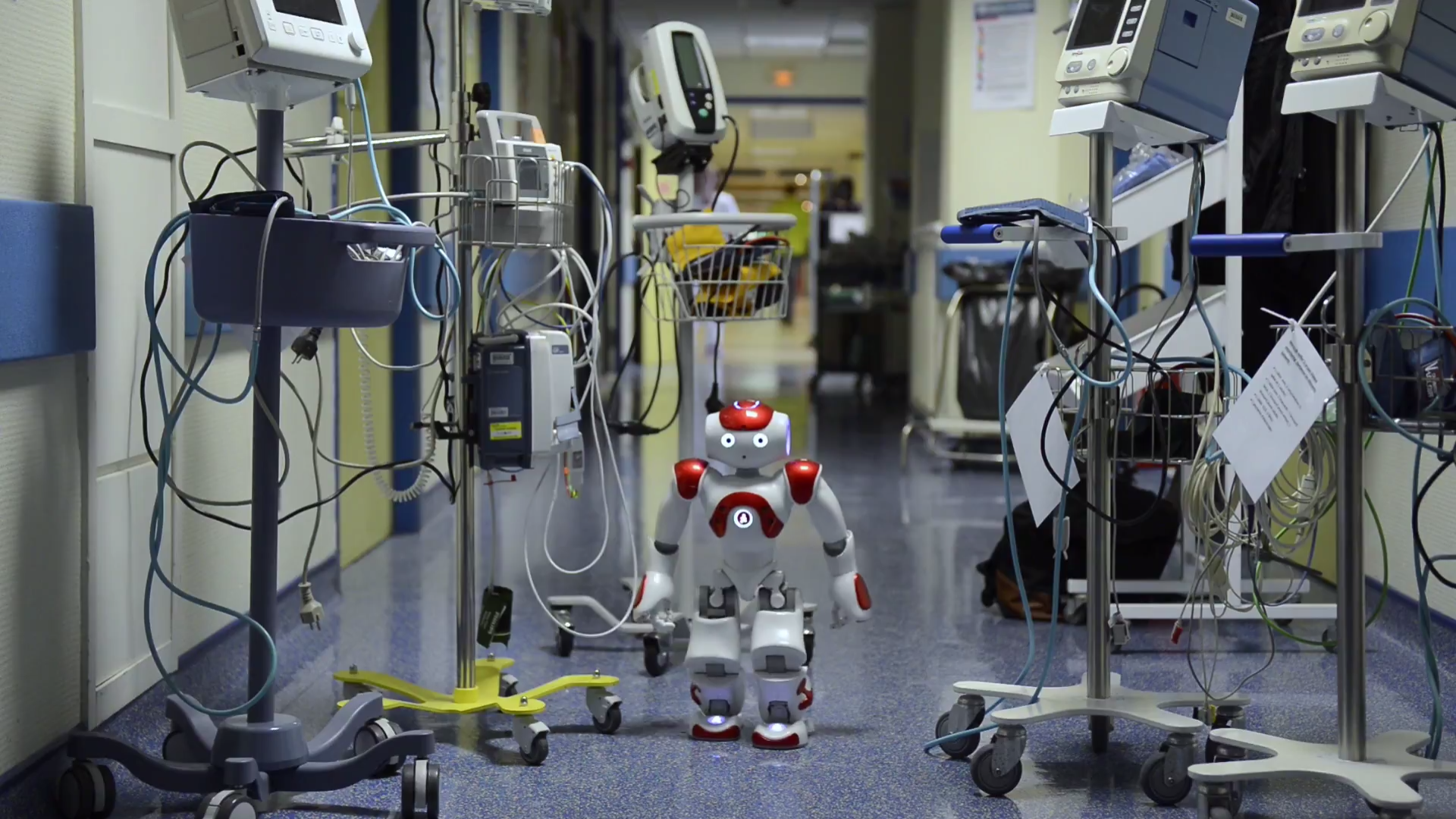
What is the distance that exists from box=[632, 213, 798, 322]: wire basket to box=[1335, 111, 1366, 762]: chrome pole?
110 cm

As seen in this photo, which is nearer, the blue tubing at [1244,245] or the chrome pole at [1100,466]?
the blue tubing at [1244,245]

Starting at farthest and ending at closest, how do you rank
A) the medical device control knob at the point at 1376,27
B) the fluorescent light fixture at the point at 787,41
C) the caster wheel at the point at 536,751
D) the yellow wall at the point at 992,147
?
the fluorescent light fixture at the point at 787,41 < the yellow wall at the point at 992,147 < the caster wheel at the point at 536,751 < the medical device control knob at the point at 1376,27

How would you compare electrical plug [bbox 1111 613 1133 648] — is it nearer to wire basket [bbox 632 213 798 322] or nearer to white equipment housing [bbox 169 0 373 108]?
wire basket [bbox 632 213 798 322]

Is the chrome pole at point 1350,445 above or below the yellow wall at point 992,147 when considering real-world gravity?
below

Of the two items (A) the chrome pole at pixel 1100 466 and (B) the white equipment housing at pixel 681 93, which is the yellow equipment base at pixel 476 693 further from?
(B) the white equipment housing at pixel 681 93

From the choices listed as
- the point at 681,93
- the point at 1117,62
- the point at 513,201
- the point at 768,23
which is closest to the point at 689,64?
the point at 681,93

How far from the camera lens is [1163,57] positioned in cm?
201

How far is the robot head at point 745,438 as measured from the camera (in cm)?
235

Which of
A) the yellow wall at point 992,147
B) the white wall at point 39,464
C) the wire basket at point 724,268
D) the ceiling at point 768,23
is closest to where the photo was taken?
the white wall at point 39,464

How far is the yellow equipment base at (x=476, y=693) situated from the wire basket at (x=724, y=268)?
2.48 feet

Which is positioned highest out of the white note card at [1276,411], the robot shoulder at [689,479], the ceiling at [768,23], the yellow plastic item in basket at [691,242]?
the ceiling at [768,23]

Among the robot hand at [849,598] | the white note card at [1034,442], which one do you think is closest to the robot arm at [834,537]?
the robot hand at [849,598]

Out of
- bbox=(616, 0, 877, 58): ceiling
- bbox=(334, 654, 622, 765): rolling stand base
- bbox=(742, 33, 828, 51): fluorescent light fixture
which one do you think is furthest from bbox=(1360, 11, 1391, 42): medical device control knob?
bbox=(742, 33, 828, 51): fluorescent light fixture

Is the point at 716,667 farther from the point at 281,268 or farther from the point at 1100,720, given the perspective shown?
the point at 281,268
